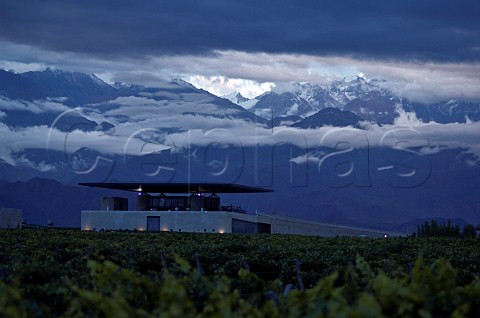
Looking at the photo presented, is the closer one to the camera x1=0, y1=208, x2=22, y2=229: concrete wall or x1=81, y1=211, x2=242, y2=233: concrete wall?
x1=81, y1=211, x2=242, y2=233: concrete wall

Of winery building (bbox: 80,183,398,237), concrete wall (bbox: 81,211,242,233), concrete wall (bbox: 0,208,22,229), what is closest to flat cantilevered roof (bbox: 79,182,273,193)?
winery building (bbox: 80,183,398,237)

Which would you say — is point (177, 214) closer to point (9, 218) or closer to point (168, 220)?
point (168, 220)

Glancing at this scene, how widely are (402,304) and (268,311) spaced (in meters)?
1.65

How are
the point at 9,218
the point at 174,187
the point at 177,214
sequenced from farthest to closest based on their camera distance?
1. the point at 9,218
2. the point at 174,187
3. the point at 177,214

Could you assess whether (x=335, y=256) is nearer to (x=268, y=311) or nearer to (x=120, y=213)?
(x=268, y=311)

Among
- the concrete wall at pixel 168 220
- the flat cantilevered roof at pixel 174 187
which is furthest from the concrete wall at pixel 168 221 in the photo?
the flat cantilevered roof at pixel 174 187

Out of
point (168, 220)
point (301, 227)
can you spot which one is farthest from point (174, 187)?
point (301, 227)

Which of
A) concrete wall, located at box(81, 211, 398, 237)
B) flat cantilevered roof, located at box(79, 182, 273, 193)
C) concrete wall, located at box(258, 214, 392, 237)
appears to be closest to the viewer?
concrete wall, located at box(81, 211, 398, 237)

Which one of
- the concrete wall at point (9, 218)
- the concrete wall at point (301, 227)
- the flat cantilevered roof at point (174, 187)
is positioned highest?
the flat cantilevered roof at point (174, 187)

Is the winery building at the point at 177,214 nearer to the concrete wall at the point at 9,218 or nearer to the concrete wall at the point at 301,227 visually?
the concrete wall at the point at 301,227

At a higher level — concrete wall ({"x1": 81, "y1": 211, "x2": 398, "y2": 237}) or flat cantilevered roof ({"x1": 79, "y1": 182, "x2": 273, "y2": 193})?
flat cantilevered roof ({"x1": 79, "y1": 182, "x2": 273, "y2": 193})

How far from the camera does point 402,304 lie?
926cm

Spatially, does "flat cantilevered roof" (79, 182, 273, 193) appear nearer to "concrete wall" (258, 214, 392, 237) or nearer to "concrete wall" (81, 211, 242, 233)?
"concrete wall" (81, 211, 242, 233)

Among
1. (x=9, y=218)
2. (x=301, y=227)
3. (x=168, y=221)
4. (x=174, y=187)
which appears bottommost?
(x=301, y=227)
